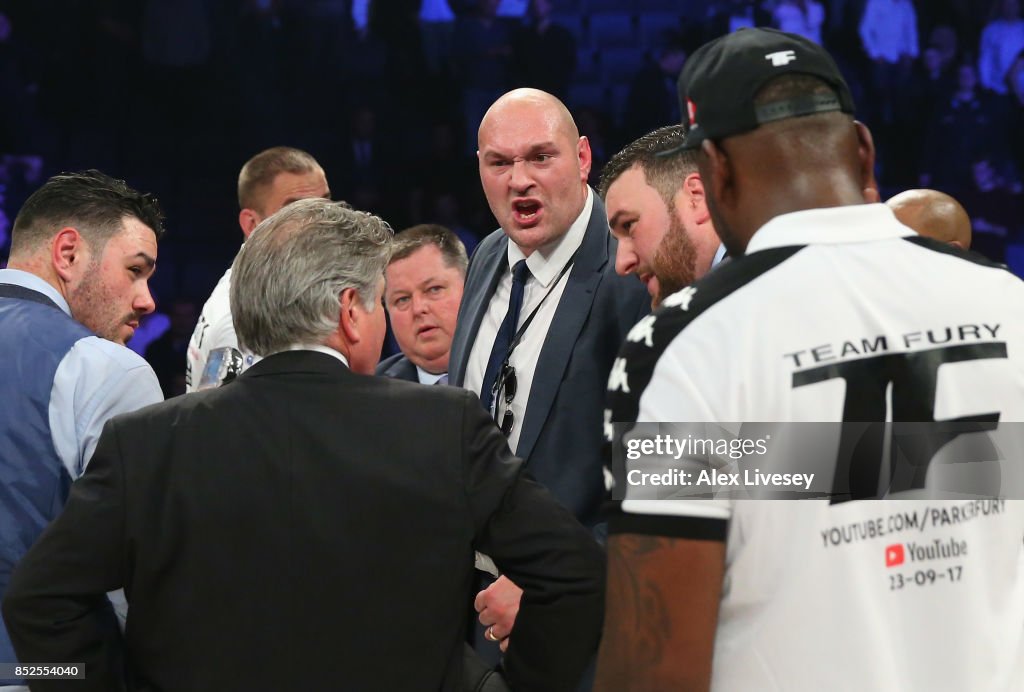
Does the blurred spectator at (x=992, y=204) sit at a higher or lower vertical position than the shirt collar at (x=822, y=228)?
higher

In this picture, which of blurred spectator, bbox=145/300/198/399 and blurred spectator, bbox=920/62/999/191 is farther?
blurred spectator, bbox=920/62/999/191

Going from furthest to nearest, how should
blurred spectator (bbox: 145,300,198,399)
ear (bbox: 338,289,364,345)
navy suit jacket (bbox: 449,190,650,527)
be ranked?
blurred spectator (bbox: 145,300,198,399)
navy suit jacket (bbox: 449,190,650,527)
ear (bbox: 338,289,364,345)

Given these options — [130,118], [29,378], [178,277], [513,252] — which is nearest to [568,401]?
[513,252]

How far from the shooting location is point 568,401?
2250mm

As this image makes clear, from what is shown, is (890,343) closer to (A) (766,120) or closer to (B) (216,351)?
(A) (766,120)

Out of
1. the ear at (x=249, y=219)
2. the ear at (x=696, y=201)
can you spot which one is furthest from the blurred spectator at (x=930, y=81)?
the ear at (x=696, y=201)

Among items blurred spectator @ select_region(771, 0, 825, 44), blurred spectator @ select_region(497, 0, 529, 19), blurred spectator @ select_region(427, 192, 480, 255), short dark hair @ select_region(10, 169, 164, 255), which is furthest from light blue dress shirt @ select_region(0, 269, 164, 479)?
blurred spectator @ select_region(771, 0, 825, 44)

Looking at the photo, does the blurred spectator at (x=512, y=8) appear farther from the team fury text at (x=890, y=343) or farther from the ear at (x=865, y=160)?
the team fury text at (x=890, y=343)

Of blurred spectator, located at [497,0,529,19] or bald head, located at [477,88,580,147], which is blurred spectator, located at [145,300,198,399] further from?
bald head, located at [477,88,580,147]

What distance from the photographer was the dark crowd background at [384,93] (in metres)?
5.91

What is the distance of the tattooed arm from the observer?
1.12 meters

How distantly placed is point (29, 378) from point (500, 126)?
44.7 inches

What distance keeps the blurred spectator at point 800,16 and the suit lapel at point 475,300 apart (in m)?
4.05

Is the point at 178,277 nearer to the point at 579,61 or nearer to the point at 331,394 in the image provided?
the point at 579,61
